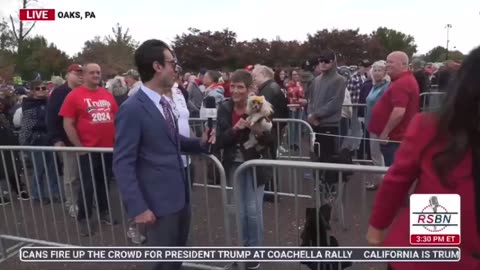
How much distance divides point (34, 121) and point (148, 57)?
14.8 ft

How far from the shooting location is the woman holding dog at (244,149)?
3.81 meters

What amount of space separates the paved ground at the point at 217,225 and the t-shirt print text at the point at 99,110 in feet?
3.33

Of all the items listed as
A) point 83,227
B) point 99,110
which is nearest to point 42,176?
point 83,227

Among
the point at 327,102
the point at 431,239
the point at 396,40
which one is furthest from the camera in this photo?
the point at 396,40

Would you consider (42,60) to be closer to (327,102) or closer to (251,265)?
(327,102)

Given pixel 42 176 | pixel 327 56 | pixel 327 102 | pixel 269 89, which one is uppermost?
pixel 327 56

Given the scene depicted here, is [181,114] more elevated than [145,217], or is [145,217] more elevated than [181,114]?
[181,114]

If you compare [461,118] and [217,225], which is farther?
[217,225]

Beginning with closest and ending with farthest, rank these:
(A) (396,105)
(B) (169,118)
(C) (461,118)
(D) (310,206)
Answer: (C) (461,118) < (B) (169,118) < (D) (310,206) < (A) (396,105)

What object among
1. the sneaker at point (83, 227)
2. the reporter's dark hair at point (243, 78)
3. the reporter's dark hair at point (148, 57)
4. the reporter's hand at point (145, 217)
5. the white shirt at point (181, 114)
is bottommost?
the sneaker at point (83, 227)

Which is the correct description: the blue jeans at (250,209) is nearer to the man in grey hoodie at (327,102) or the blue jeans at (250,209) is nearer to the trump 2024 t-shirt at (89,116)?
the trump 2024 t-shirt at (89,116)

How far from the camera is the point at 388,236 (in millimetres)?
2137

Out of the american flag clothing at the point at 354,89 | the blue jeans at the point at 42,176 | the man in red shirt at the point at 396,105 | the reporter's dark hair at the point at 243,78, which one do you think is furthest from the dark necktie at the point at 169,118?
the american flag clothing at the point at 354,89

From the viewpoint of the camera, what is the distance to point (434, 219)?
2131 millimetres
